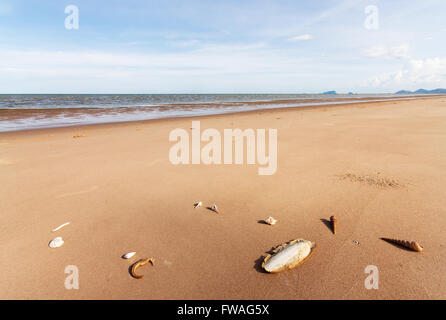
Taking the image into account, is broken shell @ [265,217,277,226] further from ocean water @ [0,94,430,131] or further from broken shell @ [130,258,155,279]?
ocean water @ [0,94,430,131]

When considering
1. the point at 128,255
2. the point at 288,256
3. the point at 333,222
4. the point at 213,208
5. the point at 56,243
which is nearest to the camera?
the point at 288,256

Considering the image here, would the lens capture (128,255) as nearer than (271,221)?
Yes

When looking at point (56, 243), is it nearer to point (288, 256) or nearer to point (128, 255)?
point (128, 255)

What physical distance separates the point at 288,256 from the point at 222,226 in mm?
748

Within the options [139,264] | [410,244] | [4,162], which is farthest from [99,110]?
[410,244]

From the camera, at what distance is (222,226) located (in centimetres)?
232

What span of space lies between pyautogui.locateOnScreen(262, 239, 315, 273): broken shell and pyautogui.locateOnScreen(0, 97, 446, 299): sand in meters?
0.05

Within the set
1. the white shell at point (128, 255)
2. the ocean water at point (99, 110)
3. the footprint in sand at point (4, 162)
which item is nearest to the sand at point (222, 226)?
the white shell at point (128, 255)

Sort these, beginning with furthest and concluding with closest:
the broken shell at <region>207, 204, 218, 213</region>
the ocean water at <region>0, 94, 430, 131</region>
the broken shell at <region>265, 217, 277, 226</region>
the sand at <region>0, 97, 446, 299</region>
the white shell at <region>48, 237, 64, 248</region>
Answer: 1. the ocean water at <region>0, 94, 430, 131</region>
2. the broken shell at <region>207, 204, 218, 213</region>
3. the broken shell at <region>265, 217, 277, 226</region>
4. the white shell at <region>48, 237, 64, 248</region>
5. the sand at <region>0, 97, 446, 299</region>

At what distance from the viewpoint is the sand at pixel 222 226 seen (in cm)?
164

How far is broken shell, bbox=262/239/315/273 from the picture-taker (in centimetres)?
175

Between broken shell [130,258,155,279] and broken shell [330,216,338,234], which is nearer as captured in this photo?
broken shell [130,258,155,279]

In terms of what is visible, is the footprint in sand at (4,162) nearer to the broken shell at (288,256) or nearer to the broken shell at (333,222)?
the broken shell at (288,256)

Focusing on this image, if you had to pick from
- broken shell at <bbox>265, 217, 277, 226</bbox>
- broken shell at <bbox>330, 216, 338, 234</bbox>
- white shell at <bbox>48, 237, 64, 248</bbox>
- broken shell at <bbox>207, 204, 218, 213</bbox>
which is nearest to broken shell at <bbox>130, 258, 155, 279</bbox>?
white shell at <bbox>48, 237, 64, 248</bbox>
